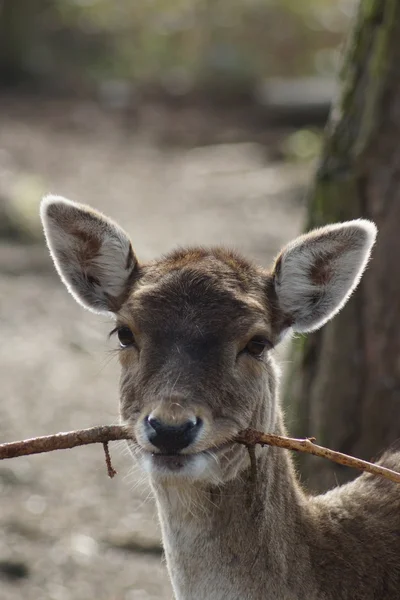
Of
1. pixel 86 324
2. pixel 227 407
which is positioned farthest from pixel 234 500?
pixel 86 324

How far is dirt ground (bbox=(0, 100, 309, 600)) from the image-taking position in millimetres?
7430

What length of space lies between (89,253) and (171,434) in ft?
4.52

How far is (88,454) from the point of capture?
29.8ft

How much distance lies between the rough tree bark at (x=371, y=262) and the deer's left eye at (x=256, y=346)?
7.12 ft

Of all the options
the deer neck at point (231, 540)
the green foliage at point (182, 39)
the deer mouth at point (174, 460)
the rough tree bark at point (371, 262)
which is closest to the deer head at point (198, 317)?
the deer mouth at point (174, 460)

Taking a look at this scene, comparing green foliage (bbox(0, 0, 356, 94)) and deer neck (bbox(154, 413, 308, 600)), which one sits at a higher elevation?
green foliage (bbox(0, 0, 356, 94))

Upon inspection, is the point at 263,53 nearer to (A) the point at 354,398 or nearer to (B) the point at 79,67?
(B) the point at 79,67

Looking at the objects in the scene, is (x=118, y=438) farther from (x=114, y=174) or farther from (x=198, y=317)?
(x=114, y=174)

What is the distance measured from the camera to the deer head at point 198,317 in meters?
4.46

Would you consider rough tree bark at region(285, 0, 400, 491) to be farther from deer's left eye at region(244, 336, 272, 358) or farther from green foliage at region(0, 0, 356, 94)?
green foliage at region(0, 0, 356, 94)

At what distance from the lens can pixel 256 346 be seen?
4.89 metres

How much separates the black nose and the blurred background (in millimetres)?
766

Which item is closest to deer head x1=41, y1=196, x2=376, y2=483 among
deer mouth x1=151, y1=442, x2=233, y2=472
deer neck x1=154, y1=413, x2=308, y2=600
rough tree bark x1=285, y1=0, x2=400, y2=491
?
deer mouth x1=151, y1=442, x2=233, y2=472

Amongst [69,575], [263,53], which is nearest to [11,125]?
[263,53]
